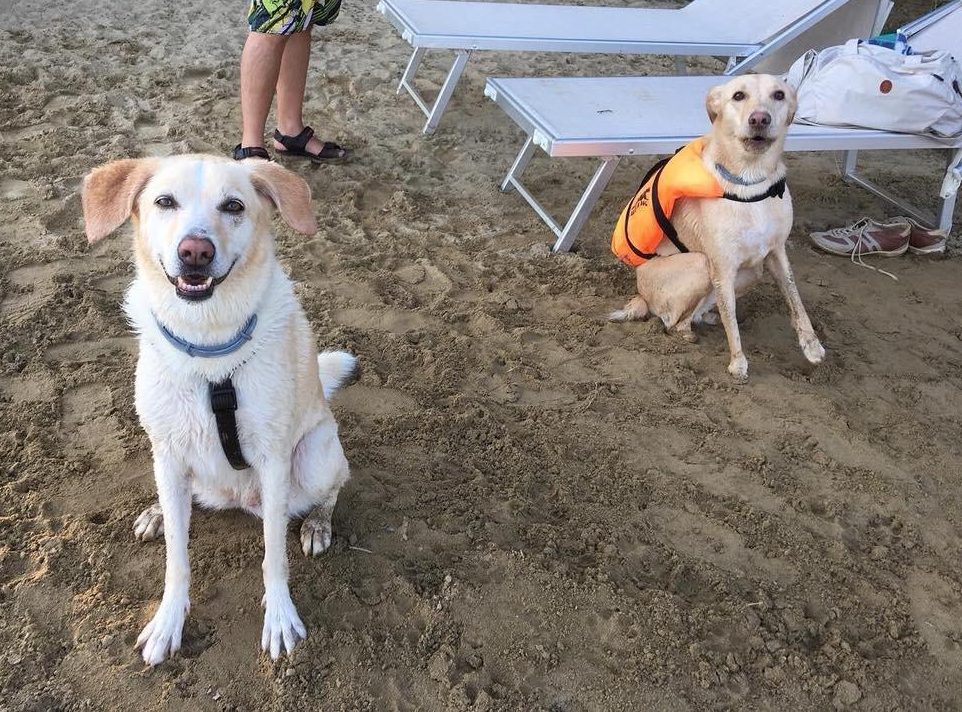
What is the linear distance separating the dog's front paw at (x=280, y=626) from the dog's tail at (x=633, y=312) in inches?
89.4

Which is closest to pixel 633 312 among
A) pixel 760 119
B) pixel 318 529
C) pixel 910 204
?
pixel 760 119

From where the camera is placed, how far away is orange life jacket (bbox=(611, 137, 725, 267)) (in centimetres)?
367

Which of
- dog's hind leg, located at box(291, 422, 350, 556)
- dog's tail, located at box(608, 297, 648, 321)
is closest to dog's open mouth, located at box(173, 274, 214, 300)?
dog's hind leg, located at box(291, 422, 350, 556)

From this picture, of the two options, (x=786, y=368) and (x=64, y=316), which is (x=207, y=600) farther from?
(x=786, y=368)

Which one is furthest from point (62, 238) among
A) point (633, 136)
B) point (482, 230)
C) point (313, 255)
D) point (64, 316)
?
point (633, 136)

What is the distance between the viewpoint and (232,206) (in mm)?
2018

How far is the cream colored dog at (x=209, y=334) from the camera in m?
1.97

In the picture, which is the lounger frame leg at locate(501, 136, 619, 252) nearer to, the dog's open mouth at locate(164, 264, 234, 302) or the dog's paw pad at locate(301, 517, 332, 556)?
the dog's paw pad at locate(301, 517, 332, 556)

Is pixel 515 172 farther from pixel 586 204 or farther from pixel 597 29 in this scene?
pixel 597 29

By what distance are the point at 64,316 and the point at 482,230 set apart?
88.7 inches

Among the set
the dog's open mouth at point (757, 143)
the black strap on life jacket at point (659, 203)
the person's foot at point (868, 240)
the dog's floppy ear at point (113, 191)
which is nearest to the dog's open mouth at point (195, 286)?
the dog's floppy ear at point (113, 191)

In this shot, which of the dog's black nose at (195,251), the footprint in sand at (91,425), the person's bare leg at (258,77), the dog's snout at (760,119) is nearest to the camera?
the dog's black nose at (195,251)

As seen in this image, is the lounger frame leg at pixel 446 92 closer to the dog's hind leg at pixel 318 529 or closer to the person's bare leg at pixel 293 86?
the person's bare leg at pixel 293 86

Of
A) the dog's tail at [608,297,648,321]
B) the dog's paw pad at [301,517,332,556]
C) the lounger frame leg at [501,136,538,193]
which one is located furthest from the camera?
the lounger frame leg at [501,136,538,193]
